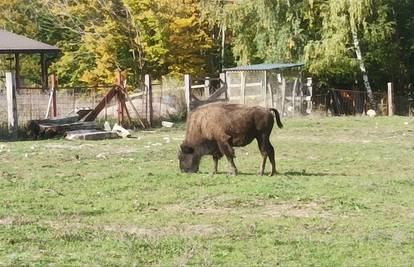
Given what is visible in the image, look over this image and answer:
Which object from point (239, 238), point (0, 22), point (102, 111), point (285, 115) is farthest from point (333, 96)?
point (239, 238)

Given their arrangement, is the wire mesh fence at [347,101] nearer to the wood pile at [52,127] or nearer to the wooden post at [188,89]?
the wooden post at [188,89]

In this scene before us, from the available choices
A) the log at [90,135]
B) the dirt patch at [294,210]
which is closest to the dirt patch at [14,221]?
the dirt patch at [294,210]

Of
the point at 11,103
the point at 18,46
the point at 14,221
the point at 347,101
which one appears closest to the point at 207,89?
the point at 18,46

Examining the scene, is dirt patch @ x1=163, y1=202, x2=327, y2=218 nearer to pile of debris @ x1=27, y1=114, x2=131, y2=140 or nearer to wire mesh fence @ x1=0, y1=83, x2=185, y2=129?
pile of debris @ x1=27, y1=114, x2=131, y2=140

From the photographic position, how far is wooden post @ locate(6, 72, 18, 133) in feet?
74.9

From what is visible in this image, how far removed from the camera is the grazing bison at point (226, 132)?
44.1 feet

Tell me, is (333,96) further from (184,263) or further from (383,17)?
(184,263)

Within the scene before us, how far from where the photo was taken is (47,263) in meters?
7.12

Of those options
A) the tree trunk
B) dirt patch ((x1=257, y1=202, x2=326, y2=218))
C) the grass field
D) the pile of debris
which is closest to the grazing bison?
the grass field

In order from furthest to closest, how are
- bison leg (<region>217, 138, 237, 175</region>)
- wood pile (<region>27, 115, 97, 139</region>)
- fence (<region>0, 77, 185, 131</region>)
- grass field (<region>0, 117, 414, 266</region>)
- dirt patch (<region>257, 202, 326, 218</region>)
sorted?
fence (<region>0, 77, 185, 131</region>) < wood pile (<region>27, 115, 97, 139</region>) < bison leg (<region>217, 138, 237, 175</region>) < dirt patch (<region>257, 202, 326, 218</region>) < grass field (<region>0, 117, 414, 266</region>)

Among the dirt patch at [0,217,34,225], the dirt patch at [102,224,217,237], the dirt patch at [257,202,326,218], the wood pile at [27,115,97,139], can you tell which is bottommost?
the dirt patch at [257,202,326,218]

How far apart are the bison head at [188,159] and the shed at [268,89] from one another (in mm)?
17641

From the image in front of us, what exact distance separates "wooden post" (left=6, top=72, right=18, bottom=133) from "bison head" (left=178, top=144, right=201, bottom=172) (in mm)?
10421

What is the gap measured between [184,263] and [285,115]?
2566 centimetres
